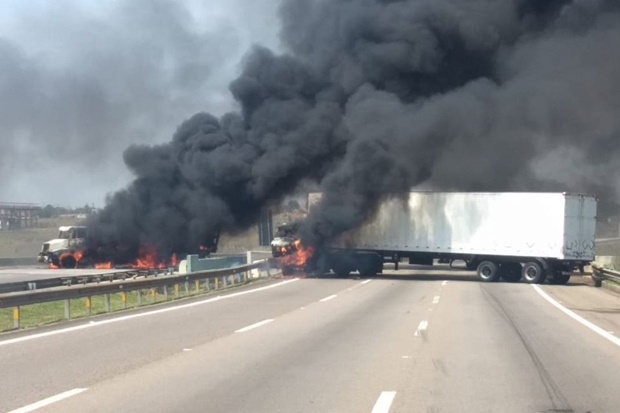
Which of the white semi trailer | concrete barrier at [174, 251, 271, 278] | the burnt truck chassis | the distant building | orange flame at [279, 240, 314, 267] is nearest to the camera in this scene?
concrete barrier at [174, 251, 271, 278]

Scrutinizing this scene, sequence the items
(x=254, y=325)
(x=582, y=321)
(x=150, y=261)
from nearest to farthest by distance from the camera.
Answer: (x=254, y=325)
(x=582, y=321)
(x=150, y=261)

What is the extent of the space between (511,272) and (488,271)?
3.36 ft

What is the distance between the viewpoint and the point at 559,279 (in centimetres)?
3678

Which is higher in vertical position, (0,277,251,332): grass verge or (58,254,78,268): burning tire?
(0,277,251,332): grass verge

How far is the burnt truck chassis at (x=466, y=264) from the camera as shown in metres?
36.5

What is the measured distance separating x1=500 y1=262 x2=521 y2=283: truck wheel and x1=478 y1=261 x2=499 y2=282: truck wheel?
0.41 m

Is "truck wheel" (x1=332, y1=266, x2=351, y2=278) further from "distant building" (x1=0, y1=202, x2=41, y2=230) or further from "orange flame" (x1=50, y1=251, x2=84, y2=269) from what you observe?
"distant building" (x1=0, y1=202, x2=41, y2=230)

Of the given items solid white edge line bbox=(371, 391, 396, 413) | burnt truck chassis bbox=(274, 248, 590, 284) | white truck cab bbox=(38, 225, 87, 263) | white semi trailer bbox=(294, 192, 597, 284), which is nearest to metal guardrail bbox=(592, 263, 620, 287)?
burnt truck chassis bbox=(274, 248, 590, 284)

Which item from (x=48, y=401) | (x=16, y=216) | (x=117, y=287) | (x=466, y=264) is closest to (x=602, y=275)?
(x=466, y=264)

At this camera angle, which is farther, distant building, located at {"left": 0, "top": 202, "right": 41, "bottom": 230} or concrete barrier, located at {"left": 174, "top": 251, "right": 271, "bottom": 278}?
distant building, located at {"left": 0, "top": 202, "right": 41, "bottom": 230}

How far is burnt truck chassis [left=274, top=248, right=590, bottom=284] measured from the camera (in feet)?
120

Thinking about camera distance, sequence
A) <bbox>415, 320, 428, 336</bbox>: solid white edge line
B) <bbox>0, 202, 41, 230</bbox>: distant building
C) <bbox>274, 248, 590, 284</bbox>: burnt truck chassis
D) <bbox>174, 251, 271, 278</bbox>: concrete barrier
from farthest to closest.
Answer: <bbox>0, 202, 41, 230</bbox>: distant building
<bbox>274, 248, 590, 284</bbox>: burnt truck chassis
<bbox>174, 251, 271, 278</bbox>: concrete barrier
<bbox>415, 320, 428, 336</bbox>: solid white edge line

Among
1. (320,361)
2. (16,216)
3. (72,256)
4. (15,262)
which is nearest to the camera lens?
(320,361)

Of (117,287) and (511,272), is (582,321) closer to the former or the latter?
(117,287)
